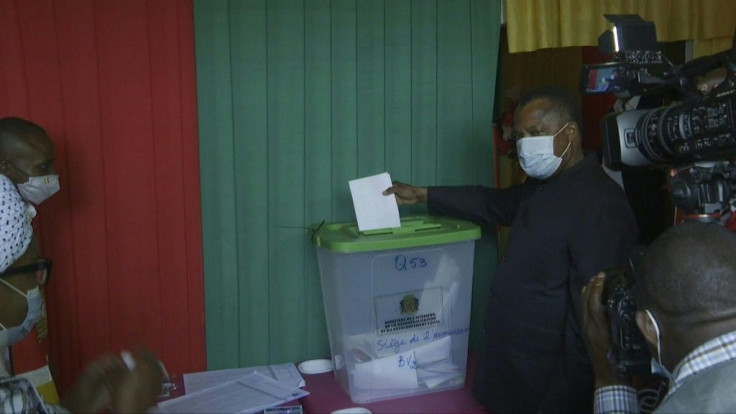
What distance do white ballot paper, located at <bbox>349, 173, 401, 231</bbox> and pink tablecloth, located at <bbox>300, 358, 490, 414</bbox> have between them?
464 mm

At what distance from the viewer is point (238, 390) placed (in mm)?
1799

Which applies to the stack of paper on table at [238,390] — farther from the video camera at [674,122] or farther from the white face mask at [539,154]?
the video camera at [674,122]

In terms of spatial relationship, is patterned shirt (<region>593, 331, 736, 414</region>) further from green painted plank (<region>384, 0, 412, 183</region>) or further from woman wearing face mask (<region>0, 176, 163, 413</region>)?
green painted plank (<region>384, 0, 412, 183</region>)

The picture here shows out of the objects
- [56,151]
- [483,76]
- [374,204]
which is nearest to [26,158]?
[56,151]

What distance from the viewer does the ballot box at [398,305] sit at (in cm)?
176

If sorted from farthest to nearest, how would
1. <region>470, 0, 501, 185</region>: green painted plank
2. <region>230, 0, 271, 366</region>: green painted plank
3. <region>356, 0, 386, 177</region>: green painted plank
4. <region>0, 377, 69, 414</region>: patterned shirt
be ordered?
<region>470, 0, 501, 185</region>: green painted plank
<region>356, 0, 386, 177</region>: green painted plank
<region>230, 0, 271, 366</region>: green painted plank
<region>0, 377, 69, 414</region>: patterned shirt

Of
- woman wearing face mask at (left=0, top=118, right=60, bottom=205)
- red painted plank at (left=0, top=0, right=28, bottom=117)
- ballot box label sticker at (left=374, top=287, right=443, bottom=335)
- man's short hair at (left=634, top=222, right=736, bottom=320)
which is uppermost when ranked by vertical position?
red painted plank at (left=0, top=0, right=28, bottom=117)

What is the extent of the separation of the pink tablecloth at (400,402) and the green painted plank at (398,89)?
2.17 feet

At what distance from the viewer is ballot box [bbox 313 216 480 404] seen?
5.78 ft

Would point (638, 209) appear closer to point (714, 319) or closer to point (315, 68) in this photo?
point (315, 68)

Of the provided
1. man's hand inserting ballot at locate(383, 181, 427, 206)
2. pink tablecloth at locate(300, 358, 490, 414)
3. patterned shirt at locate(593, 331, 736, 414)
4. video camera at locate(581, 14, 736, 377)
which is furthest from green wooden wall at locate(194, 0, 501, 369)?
patterned shirt at locate(593, 331, 736, 414)

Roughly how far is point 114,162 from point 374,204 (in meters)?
0.72

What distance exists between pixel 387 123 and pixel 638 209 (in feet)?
3.45

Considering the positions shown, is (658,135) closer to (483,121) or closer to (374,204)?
(374,204)
